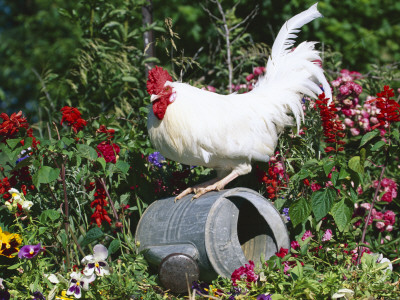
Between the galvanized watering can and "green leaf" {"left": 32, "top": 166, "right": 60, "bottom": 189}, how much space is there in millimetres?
687

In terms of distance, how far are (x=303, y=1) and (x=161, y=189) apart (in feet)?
11.1

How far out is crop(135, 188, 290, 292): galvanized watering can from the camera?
268 cm

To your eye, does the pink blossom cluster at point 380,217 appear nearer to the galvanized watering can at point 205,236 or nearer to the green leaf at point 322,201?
the green leaf at point 322,201

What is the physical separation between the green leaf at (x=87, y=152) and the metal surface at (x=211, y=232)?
1.82ft

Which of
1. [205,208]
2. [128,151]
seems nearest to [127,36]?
[128,151]

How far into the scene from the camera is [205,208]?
2.81m

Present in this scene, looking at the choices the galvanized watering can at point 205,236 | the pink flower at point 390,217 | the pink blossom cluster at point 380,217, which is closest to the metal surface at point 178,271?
the galvanized watering can at point 205,236

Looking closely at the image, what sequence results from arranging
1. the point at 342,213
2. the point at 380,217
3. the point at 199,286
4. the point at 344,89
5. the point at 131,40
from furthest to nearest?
the point at 131,40 < the point at 344,89 < the point at 380,217 < the point at 342,213 < the point at 199,286

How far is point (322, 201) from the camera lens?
9.08 feet

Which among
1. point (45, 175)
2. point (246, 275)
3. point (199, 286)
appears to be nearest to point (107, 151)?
point (45, 175)

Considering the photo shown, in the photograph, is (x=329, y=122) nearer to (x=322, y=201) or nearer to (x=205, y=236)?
(x=322, y=201)

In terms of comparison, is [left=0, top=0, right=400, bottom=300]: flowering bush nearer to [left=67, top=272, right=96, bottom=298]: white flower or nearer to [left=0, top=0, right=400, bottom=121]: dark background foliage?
[left=67, top=272, right=96, bottom=298]: white flower

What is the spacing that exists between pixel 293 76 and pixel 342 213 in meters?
1.06

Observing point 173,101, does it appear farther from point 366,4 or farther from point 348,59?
point 366,4
